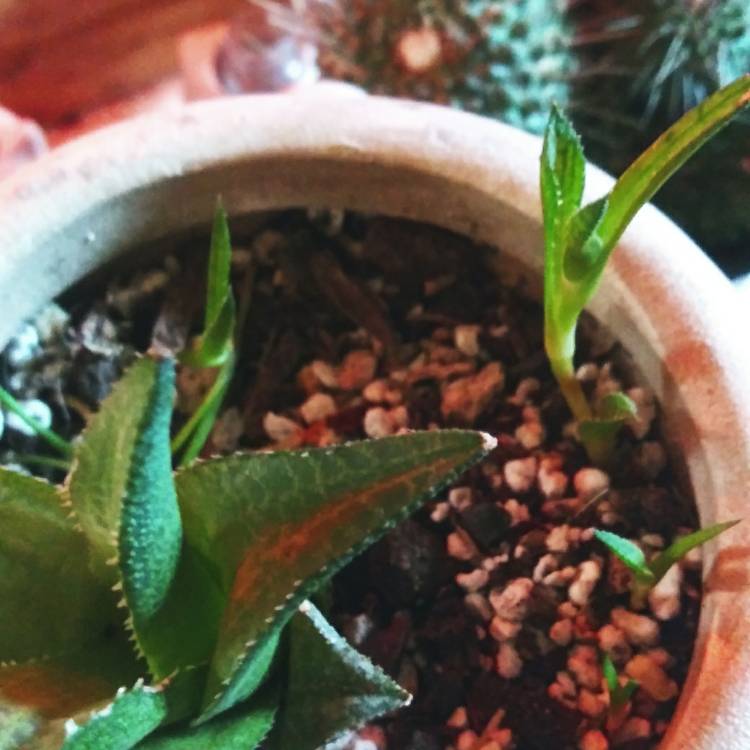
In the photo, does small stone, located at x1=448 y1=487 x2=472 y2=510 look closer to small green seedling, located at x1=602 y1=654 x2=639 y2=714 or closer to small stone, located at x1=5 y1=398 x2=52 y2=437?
small green seedling, located at x1=602 y1=654 x2=639 y2=714

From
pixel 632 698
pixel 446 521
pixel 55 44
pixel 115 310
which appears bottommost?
pixel 632 698

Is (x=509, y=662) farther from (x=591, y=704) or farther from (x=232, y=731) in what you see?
(x=232, y=731)

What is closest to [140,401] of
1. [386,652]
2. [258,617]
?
[258,617]

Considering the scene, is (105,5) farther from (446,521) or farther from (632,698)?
(632,698)

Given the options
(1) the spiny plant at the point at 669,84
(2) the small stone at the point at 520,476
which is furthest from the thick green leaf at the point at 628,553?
(1) the spiny plant at the point at 669,84

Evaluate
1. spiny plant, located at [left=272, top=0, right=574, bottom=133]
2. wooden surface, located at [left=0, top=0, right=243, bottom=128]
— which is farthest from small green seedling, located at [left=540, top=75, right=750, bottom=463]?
wooden surface, located at [left=0, top=0, right=243, bottom=128]

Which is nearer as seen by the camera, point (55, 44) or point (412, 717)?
point (412, 717)
